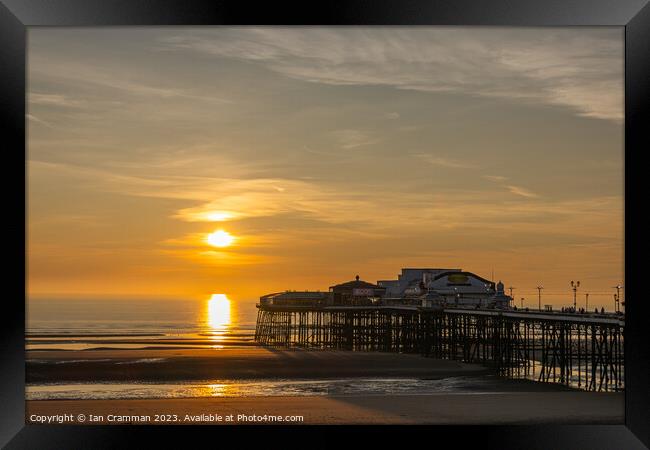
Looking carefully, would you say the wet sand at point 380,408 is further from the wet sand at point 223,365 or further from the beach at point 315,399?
the wet sand at point 223,365

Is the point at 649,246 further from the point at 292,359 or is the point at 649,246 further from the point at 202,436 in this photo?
the point at 292,359

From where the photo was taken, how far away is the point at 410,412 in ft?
65.5

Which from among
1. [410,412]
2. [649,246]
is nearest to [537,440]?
[649,246]

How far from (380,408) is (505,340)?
15928mm

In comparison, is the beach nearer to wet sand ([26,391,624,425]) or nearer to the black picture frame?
wet sand ([26,391,624,425])

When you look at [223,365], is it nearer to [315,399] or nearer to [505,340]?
[505,340]

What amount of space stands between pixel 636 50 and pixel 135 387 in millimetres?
21439

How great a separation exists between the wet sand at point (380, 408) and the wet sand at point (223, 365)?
26.5 feet

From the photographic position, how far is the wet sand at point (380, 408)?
18.8 metres

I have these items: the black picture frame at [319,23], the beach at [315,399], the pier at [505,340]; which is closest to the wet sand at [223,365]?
the beach at [315,399]

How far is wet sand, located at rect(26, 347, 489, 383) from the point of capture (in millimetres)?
31719

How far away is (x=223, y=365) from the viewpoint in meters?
36.1

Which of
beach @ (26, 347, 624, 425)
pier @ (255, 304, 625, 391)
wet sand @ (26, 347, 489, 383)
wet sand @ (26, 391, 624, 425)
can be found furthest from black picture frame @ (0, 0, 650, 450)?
wet sand @ (26, 347, 489, 383)

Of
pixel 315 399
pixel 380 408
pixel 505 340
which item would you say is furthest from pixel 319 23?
pixel 505 340
